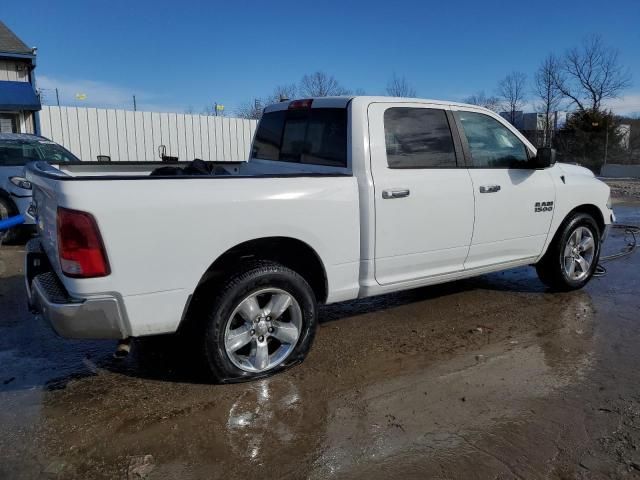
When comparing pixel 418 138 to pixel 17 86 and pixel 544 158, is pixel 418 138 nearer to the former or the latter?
pixel 544 158

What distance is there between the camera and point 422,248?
14.4ft

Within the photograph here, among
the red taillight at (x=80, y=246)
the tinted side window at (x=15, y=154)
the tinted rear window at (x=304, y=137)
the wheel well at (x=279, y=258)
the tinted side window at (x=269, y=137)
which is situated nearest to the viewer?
the red taillight at (x=80, y=246)

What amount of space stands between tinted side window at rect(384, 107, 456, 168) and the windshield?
596 centimetres

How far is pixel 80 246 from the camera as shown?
117 inches

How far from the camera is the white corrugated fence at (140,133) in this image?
51.7 ft

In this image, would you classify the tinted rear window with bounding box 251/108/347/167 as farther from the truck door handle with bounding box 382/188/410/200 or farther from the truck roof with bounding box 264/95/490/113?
the truck door handle with bounding box 382/188/410/200

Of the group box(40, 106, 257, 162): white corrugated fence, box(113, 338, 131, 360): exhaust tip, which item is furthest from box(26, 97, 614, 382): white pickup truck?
box(40, 106, 257, 162): white corrugated fence

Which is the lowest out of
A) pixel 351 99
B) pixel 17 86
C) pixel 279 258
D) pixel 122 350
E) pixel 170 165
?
pixel 122 350

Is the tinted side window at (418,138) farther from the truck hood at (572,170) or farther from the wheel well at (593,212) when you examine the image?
the wheel well at (593,212)

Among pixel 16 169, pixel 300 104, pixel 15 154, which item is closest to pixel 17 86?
pixel 15 154

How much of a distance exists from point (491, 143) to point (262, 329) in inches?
110

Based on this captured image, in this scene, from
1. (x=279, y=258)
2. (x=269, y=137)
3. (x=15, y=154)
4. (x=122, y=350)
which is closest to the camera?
(x=122, y=350)

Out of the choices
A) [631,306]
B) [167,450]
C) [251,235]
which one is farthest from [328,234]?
[631,306]

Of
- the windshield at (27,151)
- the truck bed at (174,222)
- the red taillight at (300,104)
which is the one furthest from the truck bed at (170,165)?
the windshield at (27,151)
